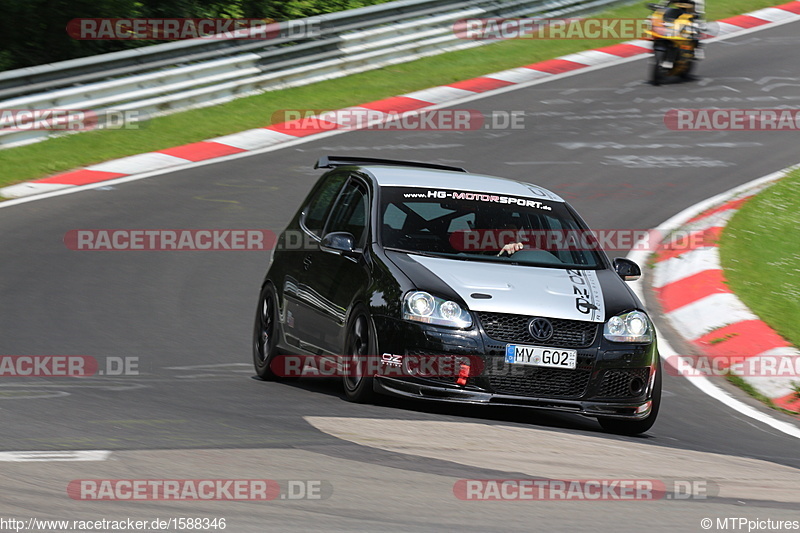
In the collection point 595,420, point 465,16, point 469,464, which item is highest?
point 465,16

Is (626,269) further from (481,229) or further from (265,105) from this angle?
(265,105)

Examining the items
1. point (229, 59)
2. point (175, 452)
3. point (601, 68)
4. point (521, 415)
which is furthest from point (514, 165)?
point (175, 452)

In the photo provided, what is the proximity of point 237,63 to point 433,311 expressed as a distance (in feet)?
42.4

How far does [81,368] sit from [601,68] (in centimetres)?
1529

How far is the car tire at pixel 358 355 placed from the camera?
7.86m

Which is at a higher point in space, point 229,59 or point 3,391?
point 229,59

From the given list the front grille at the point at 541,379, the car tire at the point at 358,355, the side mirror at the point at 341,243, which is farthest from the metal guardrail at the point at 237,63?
the front grille at the point at 541,379

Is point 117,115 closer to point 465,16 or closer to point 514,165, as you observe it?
point 514,165

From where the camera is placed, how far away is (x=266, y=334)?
952cm

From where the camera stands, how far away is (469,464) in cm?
629

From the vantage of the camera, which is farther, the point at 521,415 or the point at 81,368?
the point at 81,368

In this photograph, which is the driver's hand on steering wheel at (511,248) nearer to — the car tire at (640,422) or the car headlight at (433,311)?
the car headlight at (433,311)

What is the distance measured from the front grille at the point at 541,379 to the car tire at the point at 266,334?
2.15 metres

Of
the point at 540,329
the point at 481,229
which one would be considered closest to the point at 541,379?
the point at 540,329
